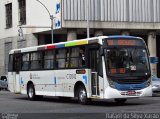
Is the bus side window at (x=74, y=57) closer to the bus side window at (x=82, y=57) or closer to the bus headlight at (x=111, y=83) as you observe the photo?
the bus side window at (x=82, y=57)

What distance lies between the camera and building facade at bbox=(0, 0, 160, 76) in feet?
177

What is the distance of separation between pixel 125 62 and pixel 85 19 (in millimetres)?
33238

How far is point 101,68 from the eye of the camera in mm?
21062

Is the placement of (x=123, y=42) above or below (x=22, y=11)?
below

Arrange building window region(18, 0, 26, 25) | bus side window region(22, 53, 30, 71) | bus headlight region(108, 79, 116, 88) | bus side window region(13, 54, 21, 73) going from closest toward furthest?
1. bus headlight region(108, 79, 116, 88)
2. bus side window region(22, 53, 30, 71)
3. bus side window region(13, 54, 21, 73)
4. building window region(18, 0, 26, 25)

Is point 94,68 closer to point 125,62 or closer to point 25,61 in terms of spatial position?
point 125,62

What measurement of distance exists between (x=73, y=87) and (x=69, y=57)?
4.76 ft

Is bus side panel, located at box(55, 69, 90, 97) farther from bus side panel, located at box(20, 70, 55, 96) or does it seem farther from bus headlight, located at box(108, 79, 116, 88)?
bus headlight, located at box(108, 79, 116, 88)

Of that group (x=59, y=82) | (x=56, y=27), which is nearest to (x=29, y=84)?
(x=59, y=82)

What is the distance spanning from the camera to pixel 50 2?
55.2m

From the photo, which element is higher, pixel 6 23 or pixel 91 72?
pixel 6 23

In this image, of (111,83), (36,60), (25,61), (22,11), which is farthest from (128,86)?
(22,11)

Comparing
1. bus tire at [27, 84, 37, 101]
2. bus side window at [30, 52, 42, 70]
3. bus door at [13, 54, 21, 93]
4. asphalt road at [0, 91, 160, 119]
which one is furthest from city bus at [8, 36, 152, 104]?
bus door at [13, 54, 21, 93]

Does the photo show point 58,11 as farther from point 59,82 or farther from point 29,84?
point 59,82
